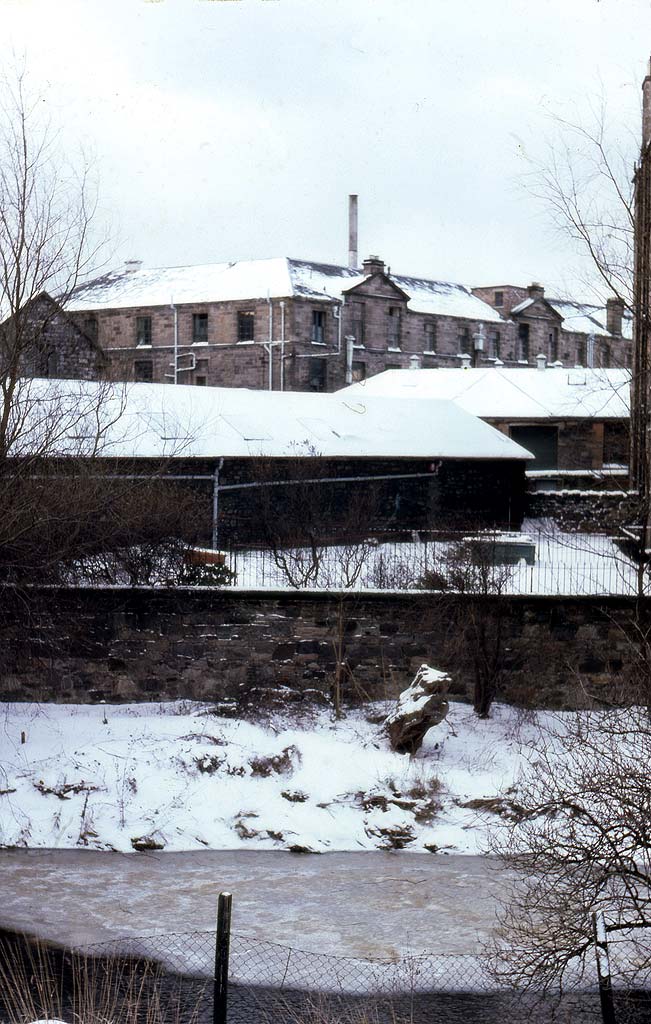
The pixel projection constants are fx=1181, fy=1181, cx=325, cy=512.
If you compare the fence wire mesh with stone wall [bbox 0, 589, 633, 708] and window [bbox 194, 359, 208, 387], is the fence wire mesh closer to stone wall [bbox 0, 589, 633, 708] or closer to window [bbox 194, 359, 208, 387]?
stone wall [bbox 0, 589, 633, 708]

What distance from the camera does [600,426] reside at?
34.5m

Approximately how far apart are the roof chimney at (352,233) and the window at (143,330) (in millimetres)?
10554

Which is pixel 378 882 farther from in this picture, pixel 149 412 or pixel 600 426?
pixel 600 426

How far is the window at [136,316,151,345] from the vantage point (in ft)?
149

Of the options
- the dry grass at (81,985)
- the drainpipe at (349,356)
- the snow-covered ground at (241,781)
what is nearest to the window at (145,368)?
the drainpipe at (349,356)

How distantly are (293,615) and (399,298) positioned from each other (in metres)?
32.5

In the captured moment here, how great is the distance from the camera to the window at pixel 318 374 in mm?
43438

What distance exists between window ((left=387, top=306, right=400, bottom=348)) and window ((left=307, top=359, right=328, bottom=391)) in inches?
169

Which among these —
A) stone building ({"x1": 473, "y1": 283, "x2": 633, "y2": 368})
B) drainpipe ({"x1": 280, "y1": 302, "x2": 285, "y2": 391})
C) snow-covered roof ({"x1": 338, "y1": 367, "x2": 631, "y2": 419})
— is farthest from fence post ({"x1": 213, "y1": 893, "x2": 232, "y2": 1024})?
stone building ({"x1": 473, "y1": 283, "x2": 633, "y2": 368})

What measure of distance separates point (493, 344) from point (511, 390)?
16350 mm

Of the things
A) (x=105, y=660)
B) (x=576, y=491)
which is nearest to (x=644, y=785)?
(x=105, y=660)

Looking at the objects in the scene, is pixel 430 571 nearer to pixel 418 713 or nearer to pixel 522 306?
pixel 418 713

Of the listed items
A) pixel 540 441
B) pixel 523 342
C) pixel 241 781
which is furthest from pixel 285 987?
pixel 523 342

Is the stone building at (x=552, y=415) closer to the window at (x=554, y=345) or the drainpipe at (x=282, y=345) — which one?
the drainpipe at (x=282, y=345)
